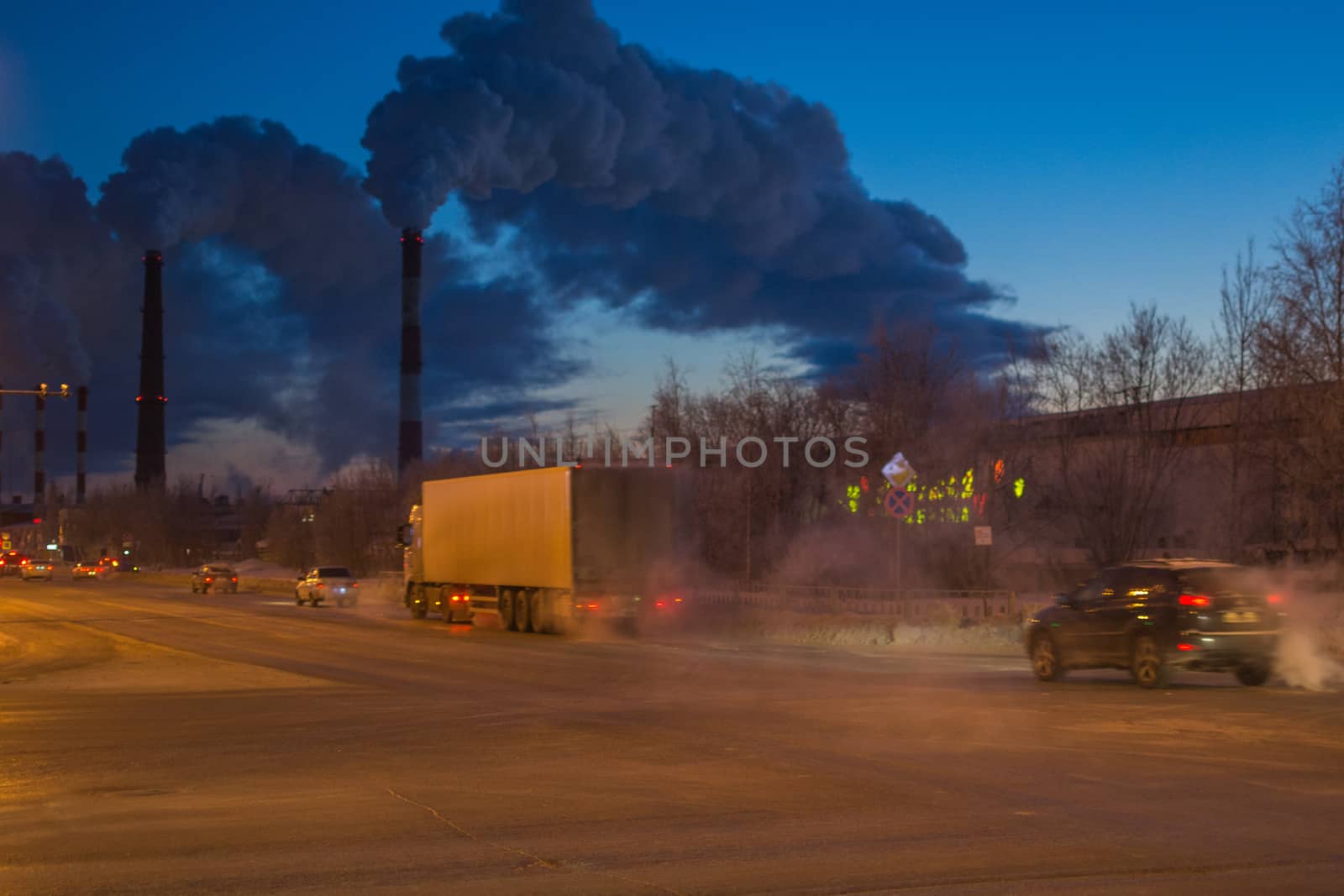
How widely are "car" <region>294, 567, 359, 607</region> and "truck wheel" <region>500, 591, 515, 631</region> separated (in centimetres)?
1821

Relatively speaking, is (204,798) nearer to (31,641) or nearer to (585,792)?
(585,792)

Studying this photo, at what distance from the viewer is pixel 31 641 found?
3080 centimetres

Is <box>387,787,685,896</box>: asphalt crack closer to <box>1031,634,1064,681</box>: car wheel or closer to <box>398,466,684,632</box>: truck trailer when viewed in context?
<box>1031,634,1064,681</box>: car wheel

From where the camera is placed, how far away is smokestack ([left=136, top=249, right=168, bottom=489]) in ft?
297

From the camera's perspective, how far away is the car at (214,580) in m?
64.9

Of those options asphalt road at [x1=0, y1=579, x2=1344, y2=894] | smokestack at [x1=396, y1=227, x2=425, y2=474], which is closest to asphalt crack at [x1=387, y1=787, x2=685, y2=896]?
asphalt road at [x1=0, y1=579, x2=1344, y2=894]

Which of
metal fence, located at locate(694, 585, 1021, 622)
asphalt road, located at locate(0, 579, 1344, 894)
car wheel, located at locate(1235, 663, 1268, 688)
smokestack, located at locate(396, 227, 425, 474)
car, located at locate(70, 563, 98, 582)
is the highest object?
smokestack, located at locate(396, 227, 425, 474)

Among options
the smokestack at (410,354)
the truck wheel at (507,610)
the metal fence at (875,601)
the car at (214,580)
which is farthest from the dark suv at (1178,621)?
the smokestack at (410,354)

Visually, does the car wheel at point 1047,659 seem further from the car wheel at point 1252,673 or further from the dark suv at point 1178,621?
the car wheel at point 1252,673

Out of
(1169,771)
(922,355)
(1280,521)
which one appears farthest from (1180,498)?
(1169,771)

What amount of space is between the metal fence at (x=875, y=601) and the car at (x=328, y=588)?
594 inches

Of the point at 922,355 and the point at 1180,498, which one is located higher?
the point at 922,355

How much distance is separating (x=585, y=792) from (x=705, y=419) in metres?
56.2

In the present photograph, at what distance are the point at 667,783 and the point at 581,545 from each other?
19.3 meters
